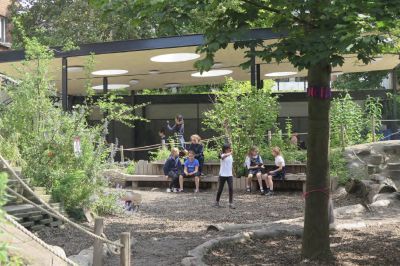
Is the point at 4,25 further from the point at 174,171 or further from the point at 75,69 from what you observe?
the point at 174,171

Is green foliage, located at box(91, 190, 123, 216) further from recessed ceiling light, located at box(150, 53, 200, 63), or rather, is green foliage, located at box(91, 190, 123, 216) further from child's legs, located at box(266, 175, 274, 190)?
recessed ceiling light, located at box(150, 53, 200, 63)

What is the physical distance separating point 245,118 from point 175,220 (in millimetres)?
6194

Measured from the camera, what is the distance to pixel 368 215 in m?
10.4

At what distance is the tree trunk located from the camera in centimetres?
634

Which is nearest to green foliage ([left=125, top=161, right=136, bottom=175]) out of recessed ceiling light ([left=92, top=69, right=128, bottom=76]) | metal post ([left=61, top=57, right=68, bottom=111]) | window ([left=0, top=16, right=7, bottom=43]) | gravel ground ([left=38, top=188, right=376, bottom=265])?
gravel ground ([left=38, top=188, right=376, bottom=265])

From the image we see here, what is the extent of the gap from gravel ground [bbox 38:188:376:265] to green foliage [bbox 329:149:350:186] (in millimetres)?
636

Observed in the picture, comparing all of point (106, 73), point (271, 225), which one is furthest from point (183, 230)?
point (106, 73)

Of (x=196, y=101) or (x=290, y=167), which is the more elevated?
(x=196, y=101)

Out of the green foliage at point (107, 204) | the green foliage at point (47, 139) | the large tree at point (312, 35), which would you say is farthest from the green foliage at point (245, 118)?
the large tree at point (312, 35)

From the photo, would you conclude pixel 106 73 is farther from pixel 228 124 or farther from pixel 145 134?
pixel 228 124

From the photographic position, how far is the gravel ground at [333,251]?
664 centimetres

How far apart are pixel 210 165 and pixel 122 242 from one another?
1137 cm

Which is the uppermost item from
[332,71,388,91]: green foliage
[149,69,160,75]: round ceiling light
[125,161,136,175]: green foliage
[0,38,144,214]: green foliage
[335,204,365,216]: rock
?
[332,71,388,91]: green foliage

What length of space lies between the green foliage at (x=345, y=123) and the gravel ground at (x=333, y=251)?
701cm
